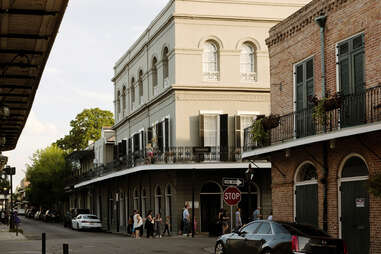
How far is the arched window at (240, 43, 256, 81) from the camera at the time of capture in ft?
127

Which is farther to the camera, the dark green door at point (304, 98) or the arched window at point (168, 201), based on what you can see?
the arched window at point (168, 201)

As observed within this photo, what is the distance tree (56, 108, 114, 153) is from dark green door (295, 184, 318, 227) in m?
63.5

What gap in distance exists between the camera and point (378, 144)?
1748cm

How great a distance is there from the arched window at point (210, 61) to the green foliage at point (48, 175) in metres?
40.2

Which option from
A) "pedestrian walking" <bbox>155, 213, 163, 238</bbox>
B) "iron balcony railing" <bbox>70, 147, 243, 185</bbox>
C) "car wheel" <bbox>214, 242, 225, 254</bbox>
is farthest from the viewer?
"iron balcony railing" <bbox>70, 147, 243, 185</bbox>

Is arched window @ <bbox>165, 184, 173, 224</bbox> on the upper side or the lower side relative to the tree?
lower

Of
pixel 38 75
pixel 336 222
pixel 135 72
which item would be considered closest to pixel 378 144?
pixel 336 222

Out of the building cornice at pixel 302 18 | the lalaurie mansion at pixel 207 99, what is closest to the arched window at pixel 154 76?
the lalaurie mansion at pixel 207 99

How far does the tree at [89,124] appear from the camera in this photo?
8444cm

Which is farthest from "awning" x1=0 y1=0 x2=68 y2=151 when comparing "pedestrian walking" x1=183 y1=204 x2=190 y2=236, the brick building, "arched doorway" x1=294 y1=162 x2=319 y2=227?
"pedestrian walking" x1=183 y1=204 x2=190 y2=236

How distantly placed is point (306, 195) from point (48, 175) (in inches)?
2249

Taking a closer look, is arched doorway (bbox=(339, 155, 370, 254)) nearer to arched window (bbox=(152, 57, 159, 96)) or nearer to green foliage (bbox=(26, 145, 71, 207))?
arched window (bbox=(152, 57, 159, 96))

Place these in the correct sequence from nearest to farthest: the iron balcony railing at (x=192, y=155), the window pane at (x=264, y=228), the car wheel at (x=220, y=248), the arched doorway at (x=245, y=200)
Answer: the window pane at (x=264, y=228) < the car wheel at (x=220, y=248) < the iron balcony railing at (x=192, y=155) < the arched doorway at (x=245, y=200)

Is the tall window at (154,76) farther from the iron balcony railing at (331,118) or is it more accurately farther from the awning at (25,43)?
the awning at (25,43)
